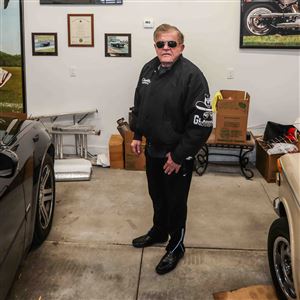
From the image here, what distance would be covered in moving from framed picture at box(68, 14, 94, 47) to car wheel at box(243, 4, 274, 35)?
188 centimetres

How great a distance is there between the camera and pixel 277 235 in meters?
2.41

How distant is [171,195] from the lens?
2.79 meters

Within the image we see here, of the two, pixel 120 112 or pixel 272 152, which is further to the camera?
pixel 120 112

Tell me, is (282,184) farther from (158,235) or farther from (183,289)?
(158,235)

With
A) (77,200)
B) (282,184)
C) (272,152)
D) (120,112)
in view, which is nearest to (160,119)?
(282,184)

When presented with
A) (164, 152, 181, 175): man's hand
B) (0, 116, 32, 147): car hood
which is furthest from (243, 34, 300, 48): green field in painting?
(0, 116, 32, 147): car hood

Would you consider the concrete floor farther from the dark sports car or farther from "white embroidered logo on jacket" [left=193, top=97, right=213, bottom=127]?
"white embroidered logo on jacket" [left=193, top=97, right=213, bottom=127]

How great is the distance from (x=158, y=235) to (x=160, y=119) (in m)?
1.03

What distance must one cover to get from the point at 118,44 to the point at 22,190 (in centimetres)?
331

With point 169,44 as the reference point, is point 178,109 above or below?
below

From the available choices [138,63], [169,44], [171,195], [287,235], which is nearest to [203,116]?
[169,44]

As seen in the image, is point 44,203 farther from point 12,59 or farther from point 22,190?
point 12,59

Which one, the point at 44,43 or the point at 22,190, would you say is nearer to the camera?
the point at 22,190

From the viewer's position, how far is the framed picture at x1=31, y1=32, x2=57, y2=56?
17.4 feet
